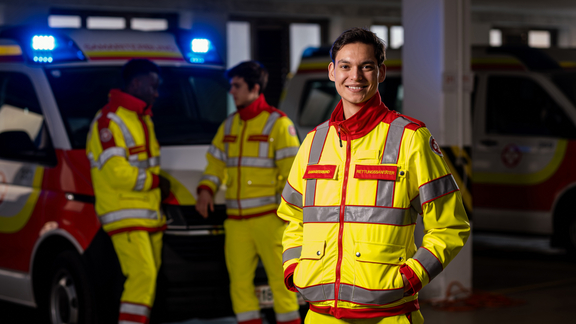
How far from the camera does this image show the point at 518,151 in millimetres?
9344

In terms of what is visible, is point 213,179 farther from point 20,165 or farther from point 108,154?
point 20,165

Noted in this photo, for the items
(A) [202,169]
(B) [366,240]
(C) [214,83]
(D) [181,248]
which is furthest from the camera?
(C) [214,83]

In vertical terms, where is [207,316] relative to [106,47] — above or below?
below

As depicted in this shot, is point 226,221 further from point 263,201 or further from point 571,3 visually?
point 571,3

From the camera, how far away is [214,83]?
6379mm

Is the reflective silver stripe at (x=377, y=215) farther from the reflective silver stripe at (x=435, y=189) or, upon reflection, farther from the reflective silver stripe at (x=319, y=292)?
the reflective silver stripe at (x=319, y=292)

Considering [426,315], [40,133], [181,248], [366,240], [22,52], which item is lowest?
[426,315]

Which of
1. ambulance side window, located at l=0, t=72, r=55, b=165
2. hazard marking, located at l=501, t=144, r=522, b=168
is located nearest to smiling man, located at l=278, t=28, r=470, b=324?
ambulance side window, located at l=0, t=72, r=55, b=165

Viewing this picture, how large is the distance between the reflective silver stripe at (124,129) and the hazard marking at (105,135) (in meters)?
0.08

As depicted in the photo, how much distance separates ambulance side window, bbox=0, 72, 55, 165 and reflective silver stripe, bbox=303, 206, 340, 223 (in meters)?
2.98

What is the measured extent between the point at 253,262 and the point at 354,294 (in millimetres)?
2412

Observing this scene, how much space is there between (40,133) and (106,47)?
32.1 inches

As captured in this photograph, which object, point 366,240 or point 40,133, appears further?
point 40,133

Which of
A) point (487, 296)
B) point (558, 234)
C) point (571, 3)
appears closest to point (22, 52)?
point (487, 296)
